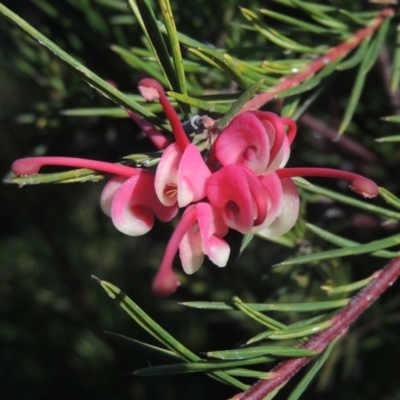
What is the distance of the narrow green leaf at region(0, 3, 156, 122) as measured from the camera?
33 centimetres

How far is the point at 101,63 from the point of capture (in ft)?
2.39

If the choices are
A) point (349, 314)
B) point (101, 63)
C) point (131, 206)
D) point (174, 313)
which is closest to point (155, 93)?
point (131, 206)

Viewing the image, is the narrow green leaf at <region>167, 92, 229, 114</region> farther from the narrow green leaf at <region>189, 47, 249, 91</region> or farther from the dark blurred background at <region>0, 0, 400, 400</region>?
the dark blurred background at <region>0, 0, 400, 400</region>

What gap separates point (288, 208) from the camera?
0.36 meters

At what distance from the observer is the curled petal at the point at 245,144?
0.34m

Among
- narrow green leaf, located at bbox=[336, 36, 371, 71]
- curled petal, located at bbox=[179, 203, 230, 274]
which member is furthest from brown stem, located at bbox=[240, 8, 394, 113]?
curled petal, located at bbox=[179, 203, 230, 274]

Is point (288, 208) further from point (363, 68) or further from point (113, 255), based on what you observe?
point (113, 255)

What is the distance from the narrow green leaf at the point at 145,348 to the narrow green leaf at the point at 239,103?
0.44ft

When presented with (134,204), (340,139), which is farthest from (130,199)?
(340,139)

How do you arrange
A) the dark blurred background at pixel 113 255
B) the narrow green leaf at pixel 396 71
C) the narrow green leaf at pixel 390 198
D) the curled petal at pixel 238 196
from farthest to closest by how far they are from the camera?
the dark blurred background at pixel 113 255, the narrow green leaf at pixel 396 71, the narrow green leaf at pixel 390 198, the curled petal at pixel 238 196

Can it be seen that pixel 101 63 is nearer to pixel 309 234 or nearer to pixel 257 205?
pixel 309 234

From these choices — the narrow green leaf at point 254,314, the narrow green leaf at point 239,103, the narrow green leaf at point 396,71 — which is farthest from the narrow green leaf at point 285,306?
the narrow green leaf at point 396,71

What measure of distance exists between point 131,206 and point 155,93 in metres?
0.06

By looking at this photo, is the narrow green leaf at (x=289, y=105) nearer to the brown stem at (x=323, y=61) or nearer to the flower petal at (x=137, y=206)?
the brown stem at (x=323, y=61)
